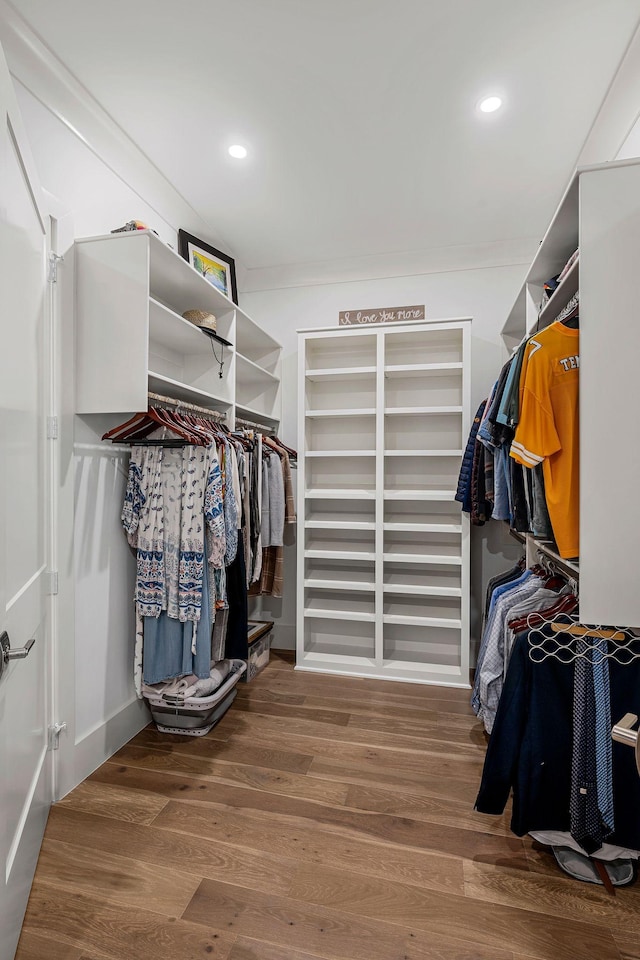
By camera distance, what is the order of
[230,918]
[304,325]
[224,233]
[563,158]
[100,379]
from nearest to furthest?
[230,918], [100,379], [563,158], [224,233], [304,325]

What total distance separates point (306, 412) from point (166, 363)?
3.28 feet

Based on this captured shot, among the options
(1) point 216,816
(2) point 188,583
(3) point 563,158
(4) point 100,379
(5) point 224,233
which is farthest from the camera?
(5) point 224,233

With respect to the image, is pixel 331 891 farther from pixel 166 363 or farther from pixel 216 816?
pixel 166 363

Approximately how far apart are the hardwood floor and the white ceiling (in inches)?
116

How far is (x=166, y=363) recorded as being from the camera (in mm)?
2678

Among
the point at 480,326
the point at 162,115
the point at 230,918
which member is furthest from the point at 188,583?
the point at 480,326

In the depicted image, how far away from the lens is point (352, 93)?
194 cm

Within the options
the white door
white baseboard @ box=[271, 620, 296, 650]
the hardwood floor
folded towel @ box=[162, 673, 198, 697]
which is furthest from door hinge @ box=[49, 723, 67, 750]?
white baseboard @ box=[271, 620, 296, 650]

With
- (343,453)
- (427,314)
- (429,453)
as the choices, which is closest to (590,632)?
(429,453)

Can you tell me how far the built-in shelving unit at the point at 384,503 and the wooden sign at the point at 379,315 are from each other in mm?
219

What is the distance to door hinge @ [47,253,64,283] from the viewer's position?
181 centimetres

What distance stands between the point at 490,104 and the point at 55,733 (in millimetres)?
3235

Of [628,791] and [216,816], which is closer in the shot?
[628,791]

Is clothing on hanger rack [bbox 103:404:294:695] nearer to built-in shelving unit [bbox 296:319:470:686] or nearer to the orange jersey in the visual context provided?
built-in shelving unit [bbox 296:319:470:686]
